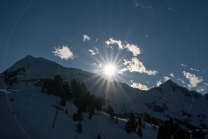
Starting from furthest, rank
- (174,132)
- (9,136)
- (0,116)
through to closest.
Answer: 1. (174,132)
2. (0,116)
3. (9,136)

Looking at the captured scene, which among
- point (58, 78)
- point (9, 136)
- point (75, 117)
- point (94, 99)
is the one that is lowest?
point (9, 136)

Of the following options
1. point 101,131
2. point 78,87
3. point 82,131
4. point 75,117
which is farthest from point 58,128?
point 78,87

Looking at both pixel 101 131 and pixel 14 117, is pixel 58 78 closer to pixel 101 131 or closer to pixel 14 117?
pixel 101 131

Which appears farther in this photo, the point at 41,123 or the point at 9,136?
the point at 41,123

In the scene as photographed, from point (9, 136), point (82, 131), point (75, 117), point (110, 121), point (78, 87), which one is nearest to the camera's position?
point (9, 136)

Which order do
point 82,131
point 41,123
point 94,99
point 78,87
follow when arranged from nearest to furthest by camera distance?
point 41,123 < point 82,131 < point 94,99 < point 78,87

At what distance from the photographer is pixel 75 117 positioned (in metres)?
60.3

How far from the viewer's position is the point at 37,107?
188 feet

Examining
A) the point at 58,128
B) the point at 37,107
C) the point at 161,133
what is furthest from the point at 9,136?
the point at 161,133

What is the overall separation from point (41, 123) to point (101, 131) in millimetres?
21834

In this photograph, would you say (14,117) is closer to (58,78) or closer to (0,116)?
(0,116)

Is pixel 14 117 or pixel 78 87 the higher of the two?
pixel 78 87

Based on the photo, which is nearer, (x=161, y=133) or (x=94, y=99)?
(x=161, y=133)

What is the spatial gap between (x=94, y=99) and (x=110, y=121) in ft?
39.6
